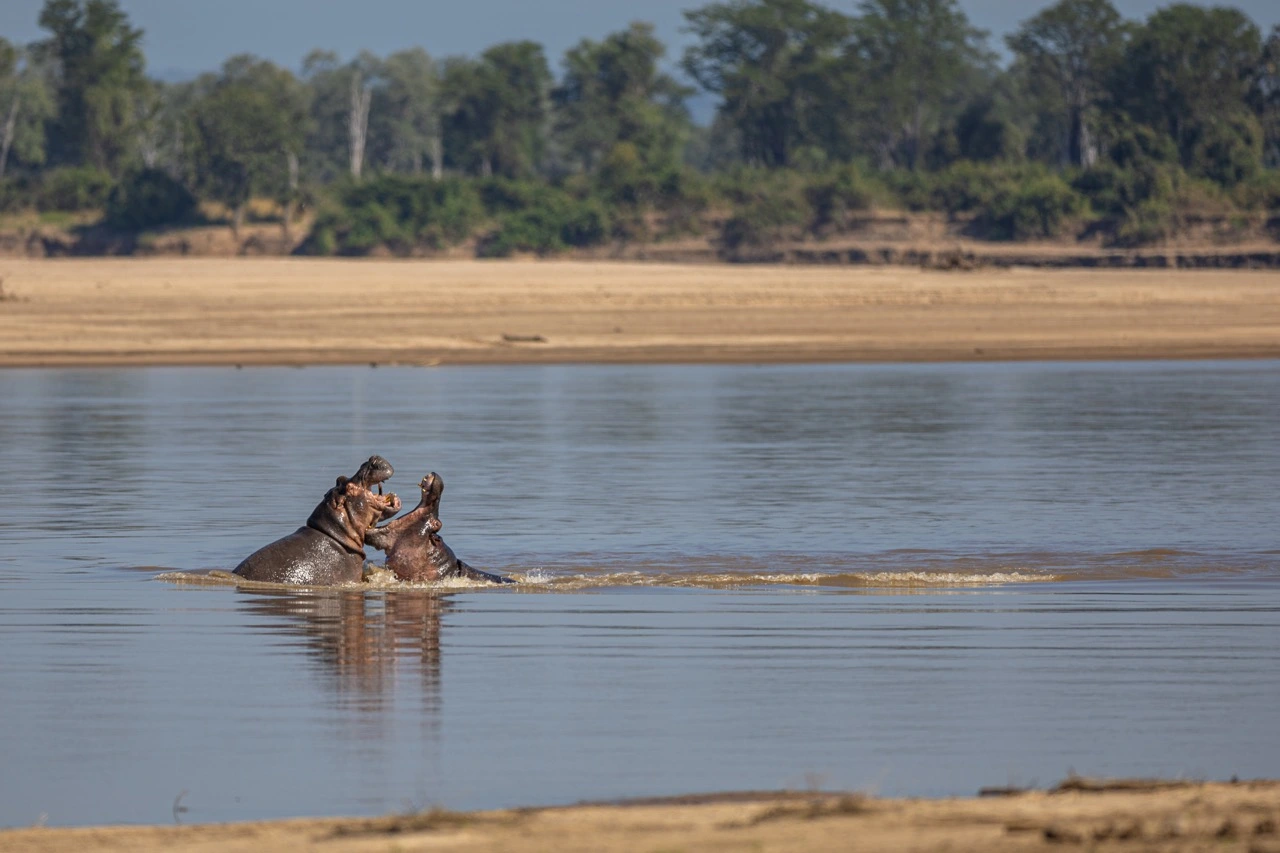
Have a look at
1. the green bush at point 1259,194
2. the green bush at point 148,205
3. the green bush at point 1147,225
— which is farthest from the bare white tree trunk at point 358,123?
the green bush at point 1259,194

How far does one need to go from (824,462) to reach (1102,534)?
17.6ft

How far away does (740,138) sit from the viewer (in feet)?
272

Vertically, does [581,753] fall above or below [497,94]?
below

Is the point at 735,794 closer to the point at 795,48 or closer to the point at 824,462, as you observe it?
the point at 824,462

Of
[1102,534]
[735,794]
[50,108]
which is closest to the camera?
[735,794]

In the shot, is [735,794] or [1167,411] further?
[1167,411]

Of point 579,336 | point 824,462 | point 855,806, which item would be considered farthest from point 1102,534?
point 579,336

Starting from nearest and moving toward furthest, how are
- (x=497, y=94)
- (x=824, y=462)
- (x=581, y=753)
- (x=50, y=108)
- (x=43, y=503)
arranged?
(x=581, y=753) → (x=43, y=503) → (x=824, y=462) → (x=497, y=94) → (x=50, y=108)

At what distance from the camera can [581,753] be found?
23.3ft

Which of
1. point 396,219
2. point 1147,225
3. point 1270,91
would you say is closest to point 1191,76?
point 1270,91

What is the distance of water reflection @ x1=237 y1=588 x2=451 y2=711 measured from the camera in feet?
28.0

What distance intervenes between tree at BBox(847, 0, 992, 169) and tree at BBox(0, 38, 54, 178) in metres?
31.2

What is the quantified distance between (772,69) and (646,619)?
231ft

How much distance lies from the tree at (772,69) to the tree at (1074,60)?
816cm
